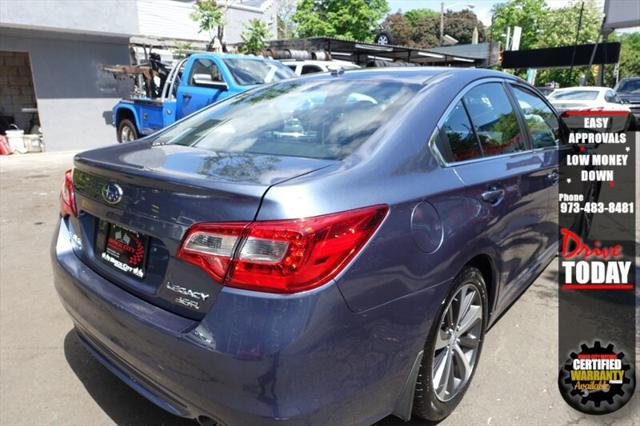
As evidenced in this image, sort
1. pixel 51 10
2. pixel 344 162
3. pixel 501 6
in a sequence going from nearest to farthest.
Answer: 1. pixel 344 162
2. pixel 51 10
3. pixel 501 6

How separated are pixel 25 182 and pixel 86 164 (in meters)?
7.56

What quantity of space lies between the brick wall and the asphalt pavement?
12436 mm

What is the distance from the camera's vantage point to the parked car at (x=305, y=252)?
1.61 m

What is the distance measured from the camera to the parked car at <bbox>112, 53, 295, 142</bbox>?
8234mm

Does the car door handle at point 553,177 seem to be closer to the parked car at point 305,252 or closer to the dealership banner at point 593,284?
the dealership banner at point 593,284

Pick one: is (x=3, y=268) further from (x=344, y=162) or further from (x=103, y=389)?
(x=344, y=162)

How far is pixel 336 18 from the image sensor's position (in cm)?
3134

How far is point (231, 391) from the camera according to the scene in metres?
1.61

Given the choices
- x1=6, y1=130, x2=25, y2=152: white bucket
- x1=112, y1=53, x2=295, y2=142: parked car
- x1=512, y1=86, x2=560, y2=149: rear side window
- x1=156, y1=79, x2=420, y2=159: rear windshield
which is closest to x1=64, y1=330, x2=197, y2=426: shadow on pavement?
x1=156, y1=79, x2=420, y2=159: rear windshield

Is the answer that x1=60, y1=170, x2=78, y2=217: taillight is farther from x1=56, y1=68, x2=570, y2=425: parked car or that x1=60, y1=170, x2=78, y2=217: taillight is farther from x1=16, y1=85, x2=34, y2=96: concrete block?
x1=16, y1=85, x2=34, y2=96: concrete block

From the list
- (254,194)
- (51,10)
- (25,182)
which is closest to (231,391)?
(254,194)

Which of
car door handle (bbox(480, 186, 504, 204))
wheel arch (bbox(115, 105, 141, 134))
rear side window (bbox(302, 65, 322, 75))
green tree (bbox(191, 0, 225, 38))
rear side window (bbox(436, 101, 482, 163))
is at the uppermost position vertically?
green tree (bbox(191, 0, 225, 38))

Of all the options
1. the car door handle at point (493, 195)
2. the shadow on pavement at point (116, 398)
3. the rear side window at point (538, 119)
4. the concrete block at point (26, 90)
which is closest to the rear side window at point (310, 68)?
the rear side window at point (538, 119)

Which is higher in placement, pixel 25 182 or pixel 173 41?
pixel 173 41
